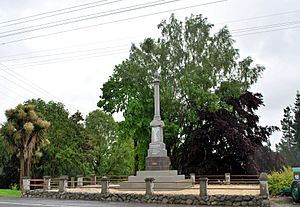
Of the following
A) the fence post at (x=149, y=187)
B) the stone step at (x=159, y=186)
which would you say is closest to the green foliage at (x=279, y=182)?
the stone step at (x=159, y=186)

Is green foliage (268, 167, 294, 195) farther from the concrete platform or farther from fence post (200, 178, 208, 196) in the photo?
the concrete platform

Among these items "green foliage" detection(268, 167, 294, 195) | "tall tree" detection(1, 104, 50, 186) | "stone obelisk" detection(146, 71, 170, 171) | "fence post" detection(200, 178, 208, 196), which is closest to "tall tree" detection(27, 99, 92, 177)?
"tall tree" detection(1, 104, 50, 186)

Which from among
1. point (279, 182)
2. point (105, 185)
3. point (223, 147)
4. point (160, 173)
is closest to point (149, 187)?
point (105, 185)

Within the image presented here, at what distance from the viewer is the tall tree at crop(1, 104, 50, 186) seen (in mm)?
29828

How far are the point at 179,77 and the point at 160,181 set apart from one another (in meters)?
13.7

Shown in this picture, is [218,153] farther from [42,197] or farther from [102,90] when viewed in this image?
[42,197]

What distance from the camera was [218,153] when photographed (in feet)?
105

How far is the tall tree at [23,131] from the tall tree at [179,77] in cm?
817

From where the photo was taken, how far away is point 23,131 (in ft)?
99.1

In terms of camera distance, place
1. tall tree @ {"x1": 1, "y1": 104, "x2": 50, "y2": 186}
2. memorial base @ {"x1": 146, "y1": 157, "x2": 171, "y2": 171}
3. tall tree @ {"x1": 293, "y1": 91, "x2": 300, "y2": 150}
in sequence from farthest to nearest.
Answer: tall tree @ {"x1": 293, "y1": 91, "x2": 300, "y2": 150} < tall tree @ {"x1": 1, "y1": 104, "x2": 50, "y2": 186} < memorial base @ {"x1": 146, "y1": 157, "x2": 171, "y2": 171}

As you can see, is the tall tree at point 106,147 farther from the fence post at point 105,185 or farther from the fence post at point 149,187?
the fence post at point 149,187

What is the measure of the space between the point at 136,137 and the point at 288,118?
5552cm

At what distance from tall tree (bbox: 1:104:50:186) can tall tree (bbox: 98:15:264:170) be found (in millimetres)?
8165

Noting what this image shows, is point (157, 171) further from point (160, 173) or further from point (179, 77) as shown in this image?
point (179, 77)
